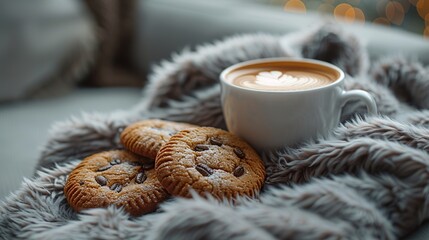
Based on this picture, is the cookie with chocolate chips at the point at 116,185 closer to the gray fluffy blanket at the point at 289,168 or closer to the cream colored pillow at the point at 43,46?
the gray fluffy blanket at the point at 289,168

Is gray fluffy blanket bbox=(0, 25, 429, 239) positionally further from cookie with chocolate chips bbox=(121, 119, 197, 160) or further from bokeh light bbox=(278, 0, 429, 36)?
bokeh light bbox=(278, 0, 429, 36)

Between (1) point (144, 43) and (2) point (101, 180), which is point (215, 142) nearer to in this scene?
(2) point (101, 180)

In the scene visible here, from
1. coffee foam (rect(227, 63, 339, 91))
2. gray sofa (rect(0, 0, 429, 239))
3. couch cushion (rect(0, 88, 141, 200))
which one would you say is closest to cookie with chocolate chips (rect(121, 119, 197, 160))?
coffee foam (rect(227, 63, 339, 91))

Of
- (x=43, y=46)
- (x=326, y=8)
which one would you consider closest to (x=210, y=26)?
(x=43, y=46)

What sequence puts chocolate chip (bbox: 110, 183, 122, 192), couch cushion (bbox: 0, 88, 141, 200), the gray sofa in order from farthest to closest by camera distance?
the gray sofa, couch cushion (bbox: 0, 88, 141, 200), chocolate chip (bbox: 110, 183, 122, 192)

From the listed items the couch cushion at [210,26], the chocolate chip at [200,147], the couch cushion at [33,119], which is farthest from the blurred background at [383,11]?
the chocolate chip at [200,147]

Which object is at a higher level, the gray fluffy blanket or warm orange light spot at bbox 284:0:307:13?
warm orange light spot at bbox 284:0:307:13
